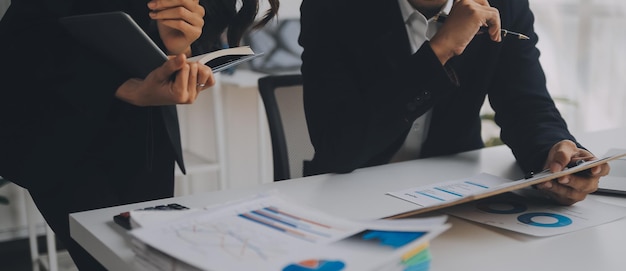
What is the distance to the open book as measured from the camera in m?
0.94

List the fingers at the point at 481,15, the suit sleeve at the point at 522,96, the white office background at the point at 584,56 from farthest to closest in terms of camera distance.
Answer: the white office background at the point at 584,56 < the suit sleeve at the point at 522,96 < the fingers at the point at 481,15

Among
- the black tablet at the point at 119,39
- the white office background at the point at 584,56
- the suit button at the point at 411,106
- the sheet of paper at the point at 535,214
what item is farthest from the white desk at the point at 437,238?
the white office background at the point at 584,56

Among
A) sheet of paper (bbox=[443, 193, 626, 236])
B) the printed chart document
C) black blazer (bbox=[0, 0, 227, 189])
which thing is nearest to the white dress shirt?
sheet of paper (bbox=[443, 193, 626, 236])

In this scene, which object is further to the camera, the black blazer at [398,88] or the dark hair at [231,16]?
the dark hair at [231,16]

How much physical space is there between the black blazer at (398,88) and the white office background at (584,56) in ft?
6.28

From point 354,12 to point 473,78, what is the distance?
0.33 meters

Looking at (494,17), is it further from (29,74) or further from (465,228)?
(29,74)

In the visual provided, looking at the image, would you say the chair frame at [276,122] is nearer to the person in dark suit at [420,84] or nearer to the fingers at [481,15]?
the person in dark suit at [420,84]

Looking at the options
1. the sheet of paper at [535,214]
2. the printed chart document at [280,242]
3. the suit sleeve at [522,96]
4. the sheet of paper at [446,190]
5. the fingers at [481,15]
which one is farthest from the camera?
the suit sleeve at [522,96]

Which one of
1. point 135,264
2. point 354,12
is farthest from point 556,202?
point 135,264

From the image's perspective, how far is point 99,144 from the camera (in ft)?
3.74

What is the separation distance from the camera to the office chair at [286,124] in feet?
4.99

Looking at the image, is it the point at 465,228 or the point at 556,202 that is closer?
the point at 465,228

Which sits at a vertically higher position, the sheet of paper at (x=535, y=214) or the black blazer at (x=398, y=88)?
the black blazer at (x=398, y=88)
